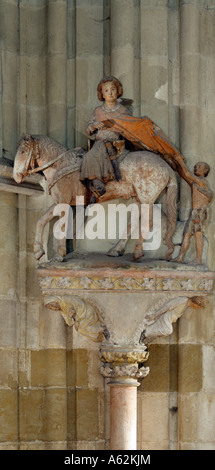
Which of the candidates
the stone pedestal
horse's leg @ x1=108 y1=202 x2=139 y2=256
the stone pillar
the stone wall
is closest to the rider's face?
the stone wall

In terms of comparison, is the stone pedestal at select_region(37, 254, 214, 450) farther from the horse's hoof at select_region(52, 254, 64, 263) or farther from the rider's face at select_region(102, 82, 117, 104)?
the rider's face at select_region(102, 82, 117, 104)

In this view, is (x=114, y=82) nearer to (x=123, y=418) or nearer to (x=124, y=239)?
(x=124, y=239)

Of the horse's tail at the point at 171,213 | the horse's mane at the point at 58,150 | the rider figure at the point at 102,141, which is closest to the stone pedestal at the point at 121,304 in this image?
the horse's tail at the point at 171,213

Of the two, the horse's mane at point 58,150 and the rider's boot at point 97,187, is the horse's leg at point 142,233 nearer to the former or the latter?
the rider's boot at point 97,187

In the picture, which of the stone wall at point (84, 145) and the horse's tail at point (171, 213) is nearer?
the horse's tail at point (171, 213)

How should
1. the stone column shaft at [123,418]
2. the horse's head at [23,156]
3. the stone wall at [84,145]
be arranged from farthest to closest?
the stone wall at [84,145] → the horse's head at [23,156] → the stone column shaft at [123,418]

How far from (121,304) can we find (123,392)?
59cm

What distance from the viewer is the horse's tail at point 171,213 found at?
11094mm

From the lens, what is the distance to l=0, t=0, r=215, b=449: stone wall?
37.0 ft

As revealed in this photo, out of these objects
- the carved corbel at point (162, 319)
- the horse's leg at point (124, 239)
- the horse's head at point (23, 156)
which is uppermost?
the horse's head at point (23, 156)

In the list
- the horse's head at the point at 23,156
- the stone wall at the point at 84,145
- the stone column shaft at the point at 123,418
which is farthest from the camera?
the stone wall at the point at 84,145

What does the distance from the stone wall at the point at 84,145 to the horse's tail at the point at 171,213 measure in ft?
0.46

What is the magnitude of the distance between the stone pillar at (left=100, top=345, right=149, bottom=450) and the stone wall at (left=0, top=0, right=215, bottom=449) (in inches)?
13.7

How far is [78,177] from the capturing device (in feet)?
36.2
